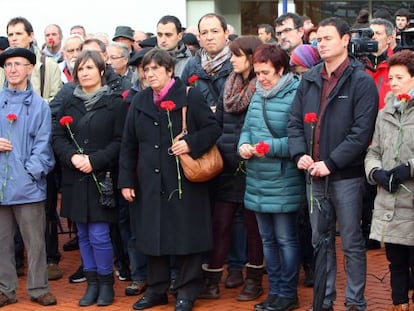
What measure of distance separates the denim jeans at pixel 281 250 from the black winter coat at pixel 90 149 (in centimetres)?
129

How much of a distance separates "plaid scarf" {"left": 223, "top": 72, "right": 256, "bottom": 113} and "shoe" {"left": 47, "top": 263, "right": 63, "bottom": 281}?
7.76ft

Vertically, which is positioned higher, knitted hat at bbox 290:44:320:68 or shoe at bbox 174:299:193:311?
knitted hat at bbox 290:44:320:68

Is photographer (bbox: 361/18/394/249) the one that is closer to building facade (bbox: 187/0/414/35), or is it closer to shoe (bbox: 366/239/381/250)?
shoe (bbox: 366/239/381/250)

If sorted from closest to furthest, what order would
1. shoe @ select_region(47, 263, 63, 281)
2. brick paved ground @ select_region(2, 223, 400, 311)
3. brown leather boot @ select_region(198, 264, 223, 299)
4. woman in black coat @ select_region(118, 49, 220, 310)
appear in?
1. woman in black coat @ select_region(118, 49, 220, 310)
2. brick paved ground @ select_region(2, 223, 400, 311)
3. brown leather boot @ select_region(198, 264, 223, 299)
4. shoe @ select_region(47, 263, 63, 281)

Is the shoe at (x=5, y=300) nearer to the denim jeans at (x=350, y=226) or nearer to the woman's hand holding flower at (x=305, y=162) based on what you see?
the denim jeans at (x=350, y=226)

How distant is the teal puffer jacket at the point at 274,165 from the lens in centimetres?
669

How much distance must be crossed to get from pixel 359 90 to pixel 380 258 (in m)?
2.75

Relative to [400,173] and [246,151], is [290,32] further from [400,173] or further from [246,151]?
[400,173]

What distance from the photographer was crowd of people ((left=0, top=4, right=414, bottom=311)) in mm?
6301

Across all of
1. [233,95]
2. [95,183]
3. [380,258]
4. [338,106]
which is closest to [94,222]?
[95,183]

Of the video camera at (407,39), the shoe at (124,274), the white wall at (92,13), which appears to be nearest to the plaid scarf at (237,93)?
the video camera at (407,39)

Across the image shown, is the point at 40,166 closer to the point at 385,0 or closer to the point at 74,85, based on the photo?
the point at 74,85

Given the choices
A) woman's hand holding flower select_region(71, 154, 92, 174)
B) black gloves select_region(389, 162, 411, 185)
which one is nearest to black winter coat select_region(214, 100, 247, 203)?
woman's hand holding flower select_region(71, 154, 92, 174)

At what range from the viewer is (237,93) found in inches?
280
